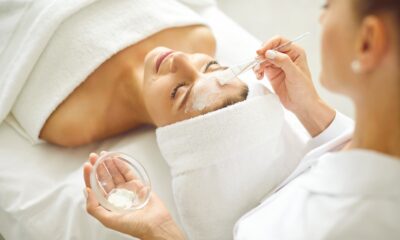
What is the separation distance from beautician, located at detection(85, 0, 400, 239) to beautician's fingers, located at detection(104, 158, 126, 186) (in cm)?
6

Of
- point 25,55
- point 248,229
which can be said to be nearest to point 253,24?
point 25,55

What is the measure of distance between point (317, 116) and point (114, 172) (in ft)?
2.10

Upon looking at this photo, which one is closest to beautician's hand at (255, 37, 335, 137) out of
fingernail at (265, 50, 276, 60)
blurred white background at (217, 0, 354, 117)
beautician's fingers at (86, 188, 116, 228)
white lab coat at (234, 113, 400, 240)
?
fingernail at (265, 50, 276, 60)

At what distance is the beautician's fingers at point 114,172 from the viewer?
112cm

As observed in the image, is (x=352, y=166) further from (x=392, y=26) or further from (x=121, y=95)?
(x=121, y=95)

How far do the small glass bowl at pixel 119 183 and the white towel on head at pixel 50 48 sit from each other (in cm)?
39

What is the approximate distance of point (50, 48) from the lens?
1.42 meters

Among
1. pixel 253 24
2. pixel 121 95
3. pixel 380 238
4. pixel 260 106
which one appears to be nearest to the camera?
pixel 380 238

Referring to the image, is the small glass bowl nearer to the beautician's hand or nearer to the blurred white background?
the beautician's hand

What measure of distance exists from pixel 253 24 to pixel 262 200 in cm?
139

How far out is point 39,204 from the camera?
1.26m

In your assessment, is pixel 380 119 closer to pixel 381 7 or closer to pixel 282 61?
pixel 381 7

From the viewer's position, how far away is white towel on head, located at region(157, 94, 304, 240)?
1.19 m

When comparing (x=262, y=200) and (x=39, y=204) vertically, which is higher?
(x=262, y=200)
